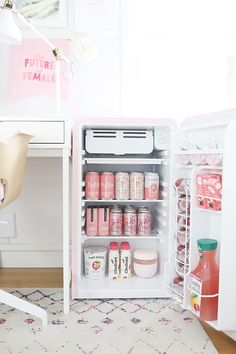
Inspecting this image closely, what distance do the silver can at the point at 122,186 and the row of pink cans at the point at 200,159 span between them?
322 mm

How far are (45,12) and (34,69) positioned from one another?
0.34 meters

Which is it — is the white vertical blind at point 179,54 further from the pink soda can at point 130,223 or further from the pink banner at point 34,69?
the pink soda can at point 130,223

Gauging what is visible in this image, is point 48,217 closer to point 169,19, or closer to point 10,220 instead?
point 10,220

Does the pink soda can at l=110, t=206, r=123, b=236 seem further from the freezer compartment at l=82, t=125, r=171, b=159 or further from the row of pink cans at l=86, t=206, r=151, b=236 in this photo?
the freezer compartment at l=82, t=125, r=171, b=159

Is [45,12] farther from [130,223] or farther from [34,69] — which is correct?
[130,223]

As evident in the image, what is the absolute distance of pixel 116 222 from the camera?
1869 mm

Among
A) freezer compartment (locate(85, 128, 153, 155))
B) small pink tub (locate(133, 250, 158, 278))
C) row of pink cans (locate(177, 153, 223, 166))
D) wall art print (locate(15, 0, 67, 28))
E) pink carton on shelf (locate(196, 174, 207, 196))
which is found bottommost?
small pink tub (locate(133, 250, 158, 278))

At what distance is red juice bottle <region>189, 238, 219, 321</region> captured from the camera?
1.29 metres

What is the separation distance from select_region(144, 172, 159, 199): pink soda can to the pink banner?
73 centimetres

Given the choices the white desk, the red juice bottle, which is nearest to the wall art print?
the white desk

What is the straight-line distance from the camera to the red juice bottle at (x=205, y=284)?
1.29 m

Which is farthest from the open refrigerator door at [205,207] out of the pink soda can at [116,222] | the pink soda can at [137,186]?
the pink soda can at [116,222]

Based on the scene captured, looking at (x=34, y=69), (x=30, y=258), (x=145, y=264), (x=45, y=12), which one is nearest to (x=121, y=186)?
(x=145, y=264)

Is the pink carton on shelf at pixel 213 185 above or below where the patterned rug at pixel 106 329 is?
above
